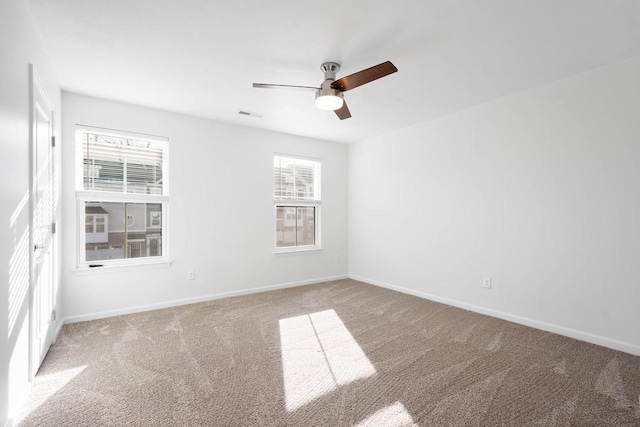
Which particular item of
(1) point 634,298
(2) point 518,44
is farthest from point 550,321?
(2) point 518,44

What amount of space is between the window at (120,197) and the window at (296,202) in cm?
164

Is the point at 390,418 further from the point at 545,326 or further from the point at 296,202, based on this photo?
the point at 296,202

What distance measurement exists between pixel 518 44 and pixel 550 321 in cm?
261

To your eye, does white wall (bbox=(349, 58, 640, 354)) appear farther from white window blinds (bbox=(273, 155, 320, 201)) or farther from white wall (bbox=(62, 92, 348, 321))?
white wall (bbox=(62, 92, 348, 321))

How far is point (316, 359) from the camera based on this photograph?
8.33ft

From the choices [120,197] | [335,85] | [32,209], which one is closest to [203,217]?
[120,197]

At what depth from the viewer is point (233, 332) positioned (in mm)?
3104

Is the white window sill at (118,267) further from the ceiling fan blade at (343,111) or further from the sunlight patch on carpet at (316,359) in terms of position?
the ceiling fan blade at (343,111)

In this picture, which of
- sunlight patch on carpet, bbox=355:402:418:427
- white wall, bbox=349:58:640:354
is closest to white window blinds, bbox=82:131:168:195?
white wall, bbox=349:58:640:354

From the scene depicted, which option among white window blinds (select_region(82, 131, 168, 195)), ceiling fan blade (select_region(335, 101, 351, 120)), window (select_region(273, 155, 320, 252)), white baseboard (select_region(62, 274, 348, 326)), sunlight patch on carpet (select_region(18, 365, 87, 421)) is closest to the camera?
sunlight patch on carpet (select_region(18, 365, 87, 421))

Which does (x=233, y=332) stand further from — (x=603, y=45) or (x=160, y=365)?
(x=603, y=45)

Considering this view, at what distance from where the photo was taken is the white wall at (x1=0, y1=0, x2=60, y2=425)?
159cm

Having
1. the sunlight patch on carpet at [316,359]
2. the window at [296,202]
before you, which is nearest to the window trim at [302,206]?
the window at [296,202]

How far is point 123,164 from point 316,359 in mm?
3130
